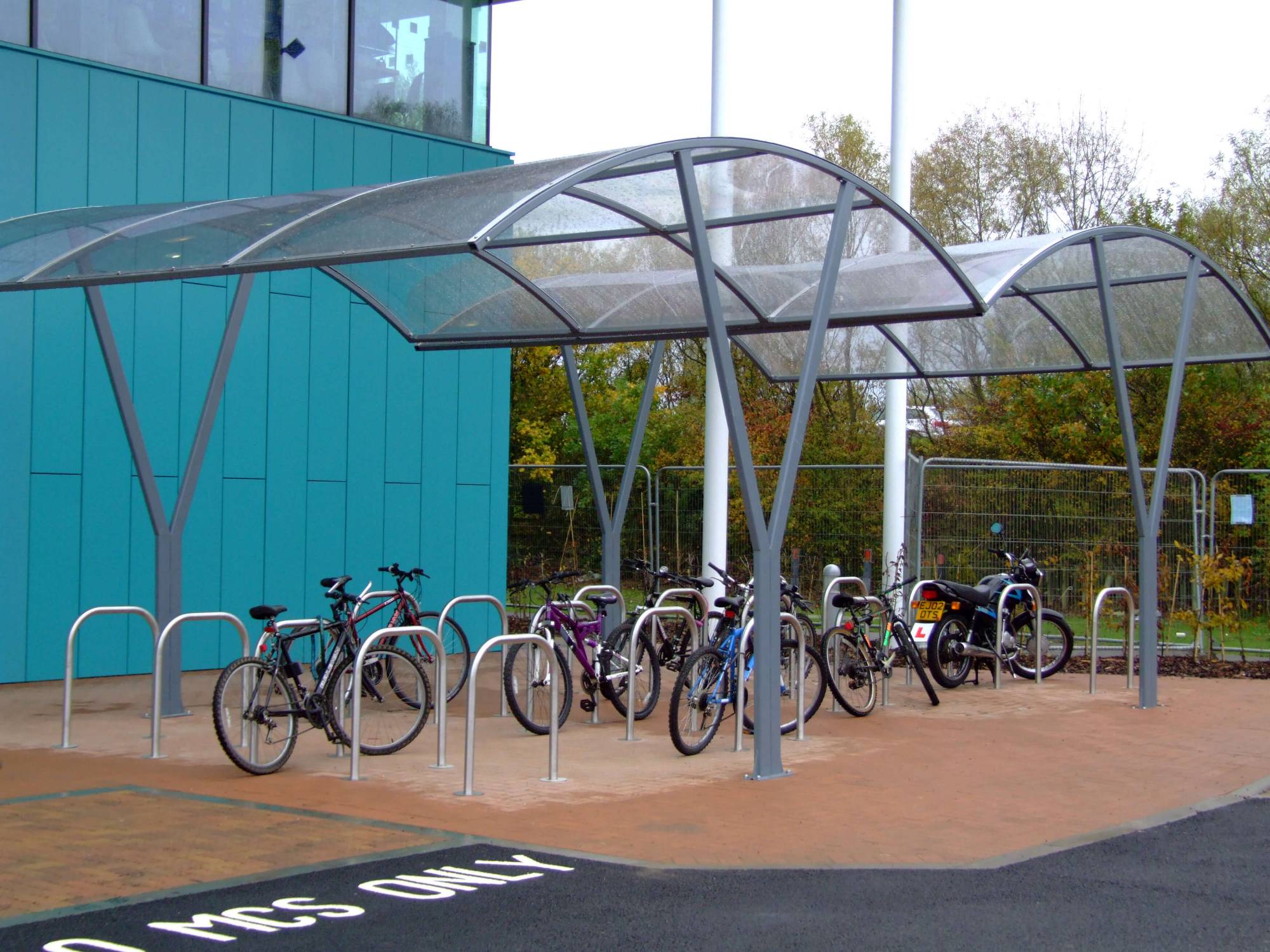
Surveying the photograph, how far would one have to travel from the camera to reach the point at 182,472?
41.0 ft

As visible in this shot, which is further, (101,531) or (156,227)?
(101,531)

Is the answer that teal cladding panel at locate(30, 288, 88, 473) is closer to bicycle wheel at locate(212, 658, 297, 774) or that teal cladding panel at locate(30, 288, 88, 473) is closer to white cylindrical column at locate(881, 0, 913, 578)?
bicycle wheel at locate(212, 658, 297, 774)

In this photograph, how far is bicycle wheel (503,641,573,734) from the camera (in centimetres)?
930

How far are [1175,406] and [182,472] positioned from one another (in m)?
7.88

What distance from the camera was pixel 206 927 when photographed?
4.95 meters

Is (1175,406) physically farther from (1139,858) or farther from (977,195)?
(977,195)

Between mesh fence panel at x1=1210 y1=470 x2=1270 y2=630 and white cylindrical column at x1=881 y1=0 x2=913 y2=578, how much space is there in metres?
3.42

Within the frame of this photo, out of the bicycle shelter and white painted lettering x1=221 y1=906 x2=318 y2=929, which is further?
the bicycle shelter

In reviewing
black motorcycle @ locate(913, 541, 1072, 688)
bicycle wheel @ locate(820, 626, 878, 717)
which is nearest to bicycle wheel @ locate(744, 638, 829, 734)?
bicycle wheel @ locate(820, 626, 878, 717)

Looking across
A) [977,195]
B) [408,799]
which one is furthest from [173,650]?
[977,195]

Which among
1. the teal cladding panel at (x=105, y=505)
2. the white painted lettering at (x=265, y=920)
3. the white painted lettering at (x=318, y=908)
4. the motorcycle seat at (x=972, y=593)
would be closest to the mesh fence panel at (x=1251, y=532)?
the motorcycle seat at (x=972, y=593)

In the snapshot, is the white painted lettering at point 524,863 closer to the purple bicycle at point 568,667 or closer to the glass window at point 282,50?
the purple bicycle at point 568,667

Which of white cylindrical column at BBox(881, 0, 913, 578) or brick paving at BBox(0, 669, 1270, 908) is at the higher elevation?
white cylindrical column at BBox(881, 0, 913, 578)

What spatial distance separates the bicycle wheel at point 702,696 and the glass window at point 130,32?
7.09m
